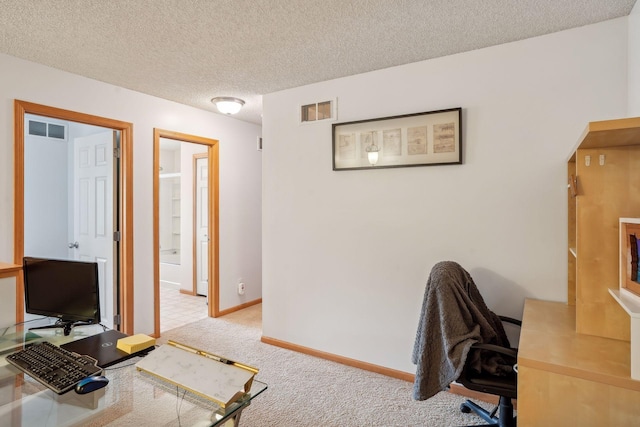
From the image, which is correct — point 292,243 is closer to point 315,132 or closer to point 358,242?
point 358,242

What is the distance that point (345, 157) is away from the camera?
2.99 meters

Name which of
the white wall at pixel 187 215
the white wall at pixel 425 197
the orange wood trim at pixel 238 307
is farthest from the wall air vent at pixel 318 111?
the white wall at pixel 187 215

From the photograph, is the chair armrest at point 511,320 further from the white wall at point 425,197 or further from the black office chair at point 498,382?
the black office chair at point 498,382

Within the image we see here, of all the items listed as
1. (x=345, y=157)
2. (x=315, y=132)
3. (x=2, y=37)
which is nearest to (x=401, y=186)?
(x=345, y=157)

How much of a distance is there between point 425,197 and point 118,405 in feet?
7.15

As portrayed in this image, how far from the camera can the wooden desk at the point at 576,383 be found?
1274 mm

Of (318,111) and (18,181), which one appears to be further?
(318,111)

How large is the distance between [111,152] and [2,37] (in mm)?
1201

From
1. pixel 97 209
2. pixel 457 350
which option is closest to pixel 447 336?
pixel 457 350

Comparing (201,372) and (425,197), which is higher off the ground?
(425,197)

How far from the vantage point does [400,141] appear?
2730 mm

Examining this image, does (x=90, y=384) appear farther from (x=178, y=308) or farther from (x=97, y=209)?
(x=178, y=308)

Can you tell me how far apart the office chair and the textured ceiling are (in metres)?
1.46

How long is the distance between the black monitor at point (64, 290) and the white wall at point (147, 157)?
15 centimetres
